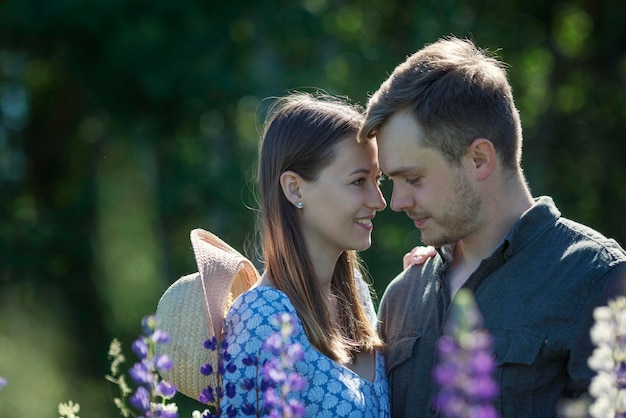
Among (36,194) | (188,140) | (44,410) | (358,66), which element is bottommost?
(44,410)

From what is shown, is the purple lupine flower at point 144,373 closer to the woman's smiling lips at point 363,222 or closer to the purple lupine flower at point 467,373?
the purple lupine flower at point 467,373

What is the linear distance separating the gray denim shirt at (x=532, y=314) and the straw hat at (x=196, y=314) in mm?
Result: 779

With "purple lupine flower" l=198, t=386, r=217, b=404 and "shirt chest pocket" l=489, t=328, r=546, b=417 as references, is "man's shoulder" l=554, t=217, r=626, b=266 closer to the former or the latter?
"shirt chest pocket" l=489, t=328, r=546, b=417

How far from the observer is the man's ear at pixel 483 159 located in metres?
3.91

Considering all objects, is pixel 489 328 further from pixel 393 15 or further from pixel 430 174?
pixel 393 15

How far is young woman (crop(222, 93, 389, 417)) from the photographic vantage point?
12.2 ft

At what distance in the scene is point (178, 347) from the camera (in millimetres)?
3639

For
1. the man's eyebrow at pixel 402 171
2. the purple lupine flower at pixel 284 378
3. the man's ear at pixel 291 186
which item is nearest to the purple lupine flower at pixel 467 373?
the purple lupine flower at pixel 284 378

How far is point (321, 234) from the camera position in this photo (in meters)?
4.02

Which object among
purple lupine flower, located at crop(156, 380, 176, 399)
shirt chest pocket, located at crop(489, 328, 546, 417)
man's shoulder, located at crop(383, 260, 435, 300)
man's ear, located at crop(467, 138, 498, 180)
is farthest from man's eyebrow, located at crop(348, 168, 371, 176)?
purple lupine flower, located at crop(156, 380, 176, 399)

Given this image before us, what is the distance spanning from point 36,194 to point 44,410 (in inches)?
342

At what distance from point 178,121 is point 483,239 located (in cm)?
1237

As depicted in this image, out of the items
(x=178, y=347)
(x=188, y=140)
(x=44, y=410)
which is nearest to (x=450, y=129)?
(x=178, y=347)

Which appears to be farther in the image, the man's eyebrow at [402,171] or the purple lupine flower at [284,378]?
the man's eyebrow at [402,171]
